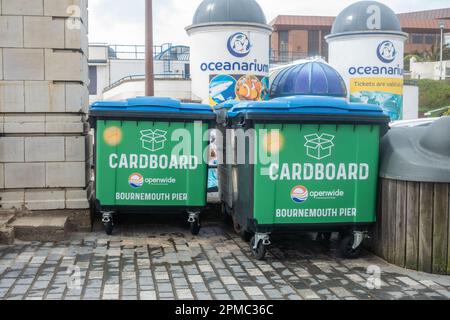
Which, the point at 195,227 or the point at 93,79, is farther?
the point at 93,79

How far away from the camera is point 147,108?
6.75 metres

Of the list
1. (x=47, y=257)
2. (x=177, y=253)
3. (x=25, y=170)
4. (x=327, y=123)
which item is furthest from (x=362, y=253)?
(x=25, y=170)

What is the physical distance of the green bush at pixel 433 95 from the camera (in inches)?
1992

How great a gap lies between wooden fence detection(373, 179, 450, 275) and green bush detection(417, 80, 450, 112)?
46.7 metres

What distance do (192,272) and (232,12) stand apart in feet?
47.7

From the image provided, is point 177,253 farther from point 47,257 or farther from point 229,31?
point 229,31

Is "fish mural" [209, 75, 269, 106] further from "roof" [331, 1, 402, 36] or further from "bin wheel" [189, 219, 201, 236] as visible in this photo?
"bin wheel" [189, 219, 201, 236]

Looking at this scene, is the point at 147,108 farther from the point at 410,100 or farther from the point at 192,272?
the point at 410,100

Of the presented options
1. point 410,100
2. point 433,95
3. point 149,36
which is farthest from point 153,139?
point 433,95

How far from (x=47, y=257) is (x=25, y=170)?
1.68 m

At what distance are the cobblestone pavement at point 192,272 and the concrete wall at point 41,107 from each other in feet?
2.89

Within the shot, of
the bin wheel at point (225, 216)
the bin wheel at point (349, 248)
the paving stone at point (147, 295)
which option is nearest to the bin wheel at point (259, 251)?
the bin wheel at point (349, 248)

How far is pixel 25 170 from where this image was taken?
284 inches

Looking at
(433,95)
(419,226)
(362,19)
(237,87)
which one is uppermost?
(362,19)
